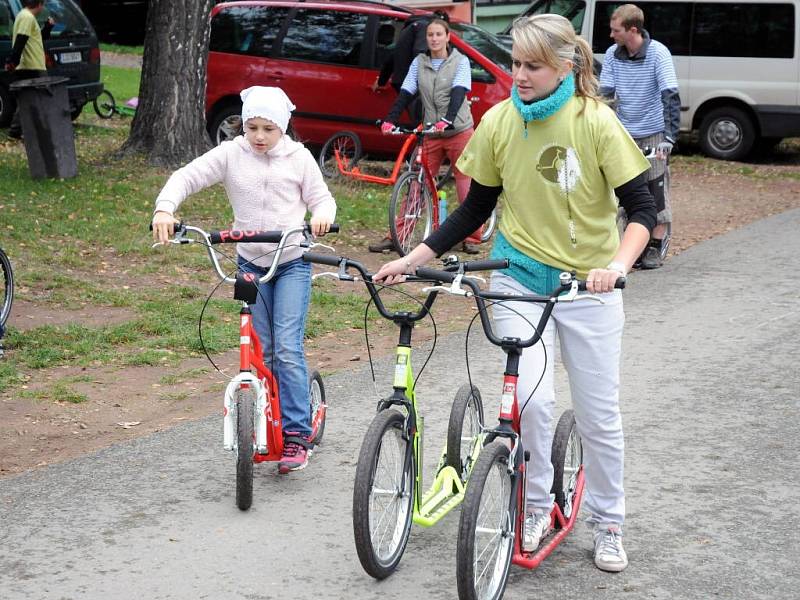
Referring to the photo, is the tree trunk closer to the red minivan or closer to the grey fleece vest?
the red minivan

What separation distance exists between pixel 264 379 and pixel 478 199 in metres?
1.36

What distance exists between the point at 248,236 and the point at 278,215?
49 cm

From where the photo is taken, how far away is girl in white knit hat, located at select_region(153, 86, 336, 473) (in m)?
5.36

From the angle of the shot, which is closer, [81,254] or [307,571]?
[307,571]

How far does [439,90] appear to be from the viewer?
1048 cm

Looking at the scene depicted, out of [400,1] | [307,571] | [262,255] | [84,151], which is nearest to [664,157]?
[262,255]

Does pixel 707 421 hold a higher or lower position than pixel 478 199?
lower

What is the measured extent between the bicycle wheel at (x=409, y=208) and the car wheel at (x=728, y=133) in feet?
25.3

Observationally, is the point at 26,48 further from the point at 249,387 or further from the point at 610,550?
the point at 610,550

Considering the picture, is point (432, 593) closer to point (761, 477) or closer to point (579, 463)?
point (579, 463)

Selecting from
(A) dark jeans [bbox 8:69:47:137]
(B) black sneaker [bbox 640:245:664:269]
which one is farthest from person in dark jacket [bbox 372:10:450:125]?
(A) dark jeans [bbox 8:69:47:137]

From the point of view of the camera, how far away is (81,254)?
33.1 ft

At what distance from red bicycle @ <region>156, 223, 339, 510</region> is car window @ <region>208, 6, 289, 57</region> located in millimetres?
9894

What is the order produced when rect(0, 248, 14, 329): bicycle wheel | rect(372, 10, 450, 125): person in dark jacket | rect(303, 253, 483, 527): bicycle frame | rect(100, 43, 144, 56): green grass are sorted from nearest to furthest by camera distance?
1. rect(303, 253, 483, 527): bicycle frame
2. rect(0, 248, 14, 329): bicycle wheel
3. rect(372, 10, 450, 125): person in dark jacket
4. rect(100, 43, 144, 56): green grass
